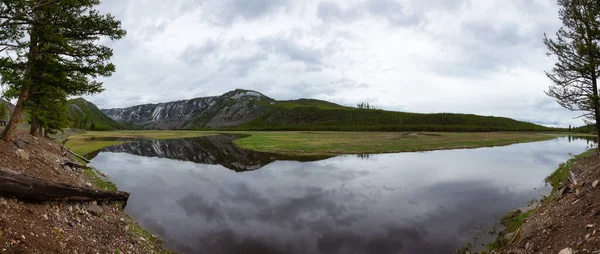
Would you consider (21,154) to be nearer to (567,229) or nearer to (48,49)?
(48,49)

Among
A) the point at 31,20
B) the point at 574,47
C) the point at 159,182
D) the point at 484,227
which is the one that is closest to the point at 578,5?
the point at 574,47

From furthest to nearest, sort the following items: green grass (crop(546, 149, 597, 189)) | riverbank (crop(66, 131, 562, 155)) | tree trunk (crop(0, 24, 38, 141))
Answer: riverbank (crop(66, 131, 562, 155)), green grass (crop(546, 149, 597, 189)), tree trunk (crop(0, 24, 38, 141))

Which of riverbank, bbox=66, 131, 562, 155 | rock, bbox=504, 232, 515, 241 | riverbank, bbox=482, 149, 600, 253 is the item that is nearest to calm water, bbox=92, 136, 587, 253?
rock, bbox=504, 232, 515, 241

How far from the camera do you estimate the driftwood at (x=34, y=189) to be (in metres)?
9.76

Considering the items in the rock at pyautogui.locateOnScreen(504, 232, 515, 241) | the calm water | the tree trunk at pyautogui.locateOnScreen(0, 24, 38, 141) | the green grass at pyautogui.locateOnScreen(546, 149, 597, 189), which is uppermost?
the tree trunk at pyautogui.locateOnScreen(0, 24, 38, 141)

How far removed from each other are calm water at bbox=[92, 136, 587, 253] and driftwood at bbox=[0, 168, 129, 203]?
5338 millimetres

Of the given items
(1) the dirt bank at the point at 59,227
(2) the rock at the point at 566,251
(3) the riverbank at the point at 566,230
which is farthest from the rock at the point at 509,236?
(1) the dirt bank at the point at 59,227

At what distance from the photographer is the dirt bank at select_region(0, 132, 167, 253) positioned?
27.7 feet

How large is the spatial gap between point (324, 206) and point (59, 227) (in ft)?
56.0

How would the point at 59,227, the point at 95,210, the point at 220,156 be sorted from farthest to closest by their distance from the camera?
1. the point at 220,156
2. the point at 95,210
3. the point at 59,227

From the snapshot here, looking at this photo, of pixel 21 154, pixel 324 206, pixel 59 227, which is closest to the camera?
pixel 59 227

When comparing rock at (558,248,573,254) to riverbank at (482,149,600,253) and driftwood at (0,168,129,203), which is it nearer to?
riverbank at (482,149,600,253)

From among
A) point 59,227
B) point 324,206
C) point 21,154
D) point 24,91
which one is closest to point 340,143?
point 324,206

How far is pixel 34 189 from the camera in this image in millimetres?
10711
